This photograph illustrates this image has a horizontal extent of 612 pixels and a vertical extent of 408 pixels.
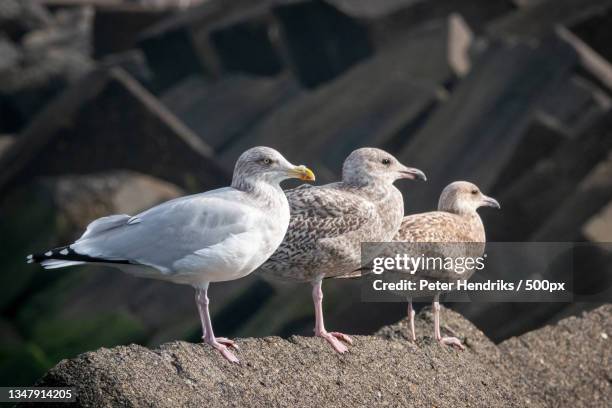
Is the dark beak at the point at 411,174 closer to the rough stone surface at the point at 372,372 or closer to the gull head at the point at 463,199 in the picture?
the gull head at the point at 463,199

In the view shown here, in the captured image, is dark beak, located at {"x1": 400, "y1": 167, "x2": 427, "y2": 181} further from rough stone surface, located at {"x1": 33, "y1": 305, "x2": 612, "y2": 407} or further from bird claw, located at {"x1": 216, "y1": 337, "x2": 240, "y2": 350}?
bird claw, located at {"x1": 216, "y1": 337, "x2": 240, "y2": 350}

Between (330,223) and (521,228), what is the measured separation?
7230 mm

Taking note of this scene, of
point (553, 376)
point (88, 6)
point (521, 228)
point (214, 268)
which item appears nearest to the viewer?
point (214, 268)

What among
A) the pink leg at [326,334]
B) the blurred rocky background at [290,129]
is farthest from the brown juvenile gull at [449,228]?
the blurred rocky background at [290,129]

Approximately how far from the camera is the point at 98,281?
1833cm

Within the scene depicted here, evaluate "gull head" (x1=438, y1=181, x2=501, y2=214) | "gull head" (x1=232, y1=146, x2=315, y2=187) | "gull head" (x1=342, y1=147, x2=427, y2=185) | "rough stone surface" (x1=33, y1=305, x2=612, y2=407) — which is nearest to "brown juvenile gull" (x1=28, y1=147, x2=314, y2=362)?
"gull head" (x1=232, y1=146, x2=315, y2=187)

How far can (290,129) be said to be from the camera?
18516mm

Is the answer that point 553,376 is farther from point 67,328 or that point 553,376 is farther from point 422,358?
point 67,328

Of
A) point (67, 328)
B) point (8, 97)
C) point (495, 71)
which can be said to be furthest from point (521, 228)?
point (8, 97)

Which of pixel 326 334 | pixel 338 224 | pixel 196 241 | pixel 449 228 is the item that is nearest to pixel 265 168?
pixel 196 241

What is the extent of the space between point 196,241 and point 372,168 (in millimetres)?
1600

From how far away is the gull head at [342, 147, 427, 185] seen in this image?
26.4 feet

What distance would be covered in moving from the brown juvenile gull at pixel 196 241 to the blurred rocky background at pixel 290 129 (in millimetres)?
4952

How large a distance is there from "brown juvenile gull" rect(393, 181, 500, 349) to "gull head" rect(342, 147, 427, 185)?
41 cm
